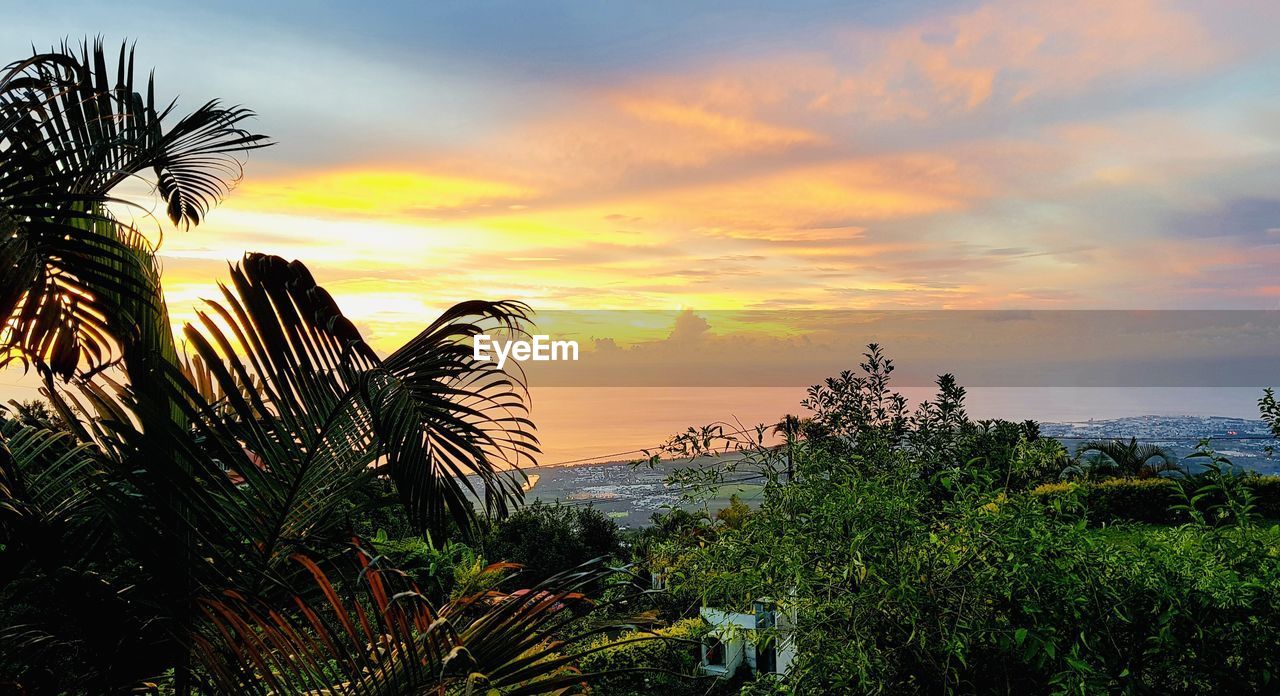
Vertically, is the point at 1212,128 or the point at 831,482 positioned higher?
the point at 1212,128

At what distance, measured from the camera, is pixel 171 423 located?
2.64 m

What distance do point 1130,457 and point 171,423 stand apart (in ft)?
66.6

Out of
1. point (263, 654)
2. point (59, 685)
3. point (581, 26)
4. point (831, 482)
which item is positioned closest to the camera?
point (263, 654)

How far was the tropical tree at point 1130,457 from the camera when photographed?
54.4 ft

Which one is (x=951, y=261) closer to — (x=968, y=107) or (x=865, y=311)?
(x=865, y=311)

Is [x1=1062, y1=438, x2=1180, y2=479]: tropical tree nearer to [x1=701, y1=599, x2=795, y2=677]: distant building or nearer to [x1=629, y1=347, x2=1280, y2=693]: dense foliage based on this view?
[x1=701, y1=599, x2=795, y2=677]: distant building

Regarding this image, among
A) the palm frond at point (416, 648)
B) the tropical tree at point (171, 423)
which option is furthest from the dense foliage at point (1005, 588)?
the palm frond at point (416, 648)

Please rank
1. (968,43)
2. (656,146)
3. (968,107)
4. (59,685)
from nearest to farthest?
(59,685) < (968,43) < (968,107) < (656,146)

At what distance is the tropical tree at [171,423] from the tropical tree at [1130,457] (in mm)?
15580

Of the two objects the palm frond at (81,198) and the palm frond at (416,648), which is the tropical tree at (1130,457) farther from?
the palm frond at (81,198)

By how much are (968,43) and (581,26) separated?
12.3 feet

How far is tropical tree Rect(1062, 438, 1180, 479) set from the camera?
16.6m

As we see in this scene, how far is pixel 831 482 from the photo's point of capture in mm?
4148

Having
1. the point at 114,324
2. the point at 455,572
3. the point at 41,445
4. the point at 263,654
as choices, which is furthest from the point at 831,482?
the point at 455,572
